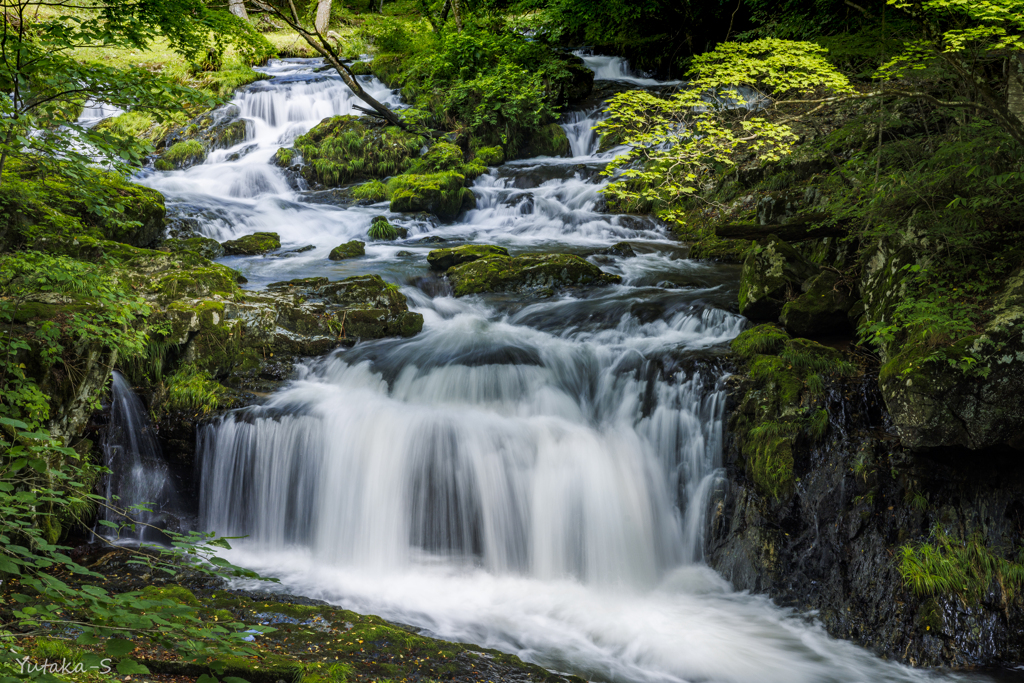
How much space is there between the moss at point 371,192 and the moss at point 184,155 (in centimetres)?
456

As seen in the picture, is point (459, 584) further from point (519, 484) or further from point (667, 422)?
point (667, 422)

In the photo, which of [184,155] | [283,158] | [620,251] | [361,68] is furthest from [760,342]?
[361,68]

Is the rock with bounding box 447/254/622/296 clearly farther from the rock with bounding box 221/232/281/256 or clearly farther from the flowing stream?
the rock with bounding box 221/232/281/256

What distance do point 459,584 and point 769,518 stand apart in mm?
2752

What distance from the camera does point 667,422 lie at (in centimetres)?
633

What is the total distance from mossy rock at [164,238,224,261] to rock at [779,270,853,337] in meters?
9.12

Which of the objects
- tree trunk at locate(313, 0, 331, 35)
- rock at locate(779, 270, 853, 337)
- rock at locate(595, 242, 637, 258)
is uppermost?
tree trunk at locate(313, 0, 331, 35)

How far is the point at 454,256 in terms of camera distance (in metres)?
10.7

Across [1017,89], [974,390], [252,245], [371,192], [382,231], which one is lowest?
[974,390]

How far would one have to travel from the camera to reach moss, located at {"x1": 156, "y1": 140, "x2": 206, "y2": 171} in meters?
16.3

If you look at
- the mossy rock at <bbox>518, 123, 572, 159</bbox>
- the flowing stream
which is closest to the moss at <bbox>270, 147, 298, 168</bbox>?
→ the mossy rock at <bbox>518, 123, 572, 159</bbox>

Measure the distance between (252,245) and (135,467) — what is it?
646 cm

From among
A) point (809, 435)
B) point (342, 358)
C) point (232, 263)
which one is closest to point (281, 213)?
point (232, 263)

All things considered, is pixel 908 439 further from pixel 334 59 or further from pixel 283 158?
pixel 283 158
